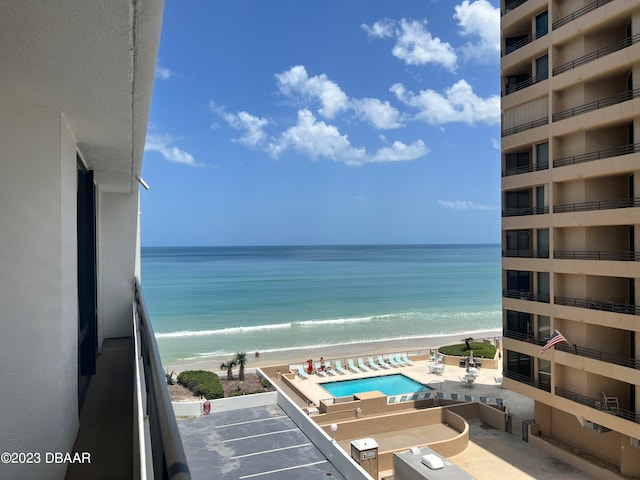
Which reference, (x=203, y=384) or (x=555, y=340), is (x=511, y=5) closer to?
(x=555, y=340)

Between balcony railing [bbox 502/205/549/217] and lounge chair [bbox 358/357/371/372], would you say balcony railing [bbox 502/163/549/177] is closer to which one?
balcony railing [bbox 502/205/549/217]

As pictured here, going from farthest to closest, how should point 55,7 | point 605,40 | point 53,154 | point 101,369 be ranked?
1. point 605,40
2. point 101,369
3. point 53,154
4. point 55,7

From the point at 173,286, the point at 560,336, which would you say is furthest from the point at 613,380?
the point at 173,286

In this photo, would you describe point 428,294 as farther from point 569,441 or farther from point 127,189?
point 127,189

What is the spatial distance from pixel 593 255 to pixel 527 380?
4322mm

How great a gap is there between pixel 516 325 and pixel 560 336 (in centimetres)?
201

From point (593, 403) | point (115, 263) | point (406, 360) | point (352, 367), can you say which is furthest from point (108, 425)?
point (406, 360)

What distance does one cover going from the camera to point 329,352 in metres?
29.1

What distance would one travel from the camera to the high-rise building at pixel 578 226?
36.9 feet

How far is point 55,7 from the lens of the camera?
1.79 meters

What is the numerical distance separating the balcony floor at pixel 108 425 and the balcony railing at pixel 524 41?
46.7ft

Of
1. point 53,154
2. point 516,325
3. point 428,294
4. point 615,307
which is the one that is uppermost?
point 53,154

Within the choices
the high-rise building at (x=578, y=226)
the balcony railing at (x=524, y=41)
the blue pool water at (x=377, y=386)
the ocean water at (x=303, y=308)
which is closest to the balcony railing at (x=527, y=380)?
the high-rise building at (x=578, y=226)

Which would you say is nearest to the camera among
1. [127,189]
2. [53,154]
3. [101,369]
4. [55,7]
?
[55,7]
